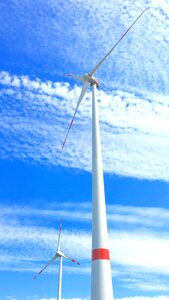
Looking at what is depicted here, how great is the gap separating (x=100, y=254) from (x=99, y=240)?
1168mm

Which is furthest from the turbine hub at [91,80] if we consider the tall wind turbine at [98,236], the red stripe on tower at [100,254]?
the red stripe on tower at [100,254]

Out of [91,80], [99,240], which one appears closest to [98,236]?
[99,240]

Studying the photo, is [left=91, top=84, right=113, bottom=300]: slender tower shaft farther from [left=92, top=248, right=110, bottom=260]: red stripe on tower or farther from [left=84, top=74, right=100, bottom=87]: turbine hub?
[left=84, top=74, right=100, bottom=87]: turbine hub

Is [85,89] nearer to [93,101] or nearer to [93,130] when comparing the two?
[93,101]

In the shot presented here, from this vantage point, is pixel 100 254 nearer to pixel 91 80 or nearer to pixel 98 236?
pixel 98 236

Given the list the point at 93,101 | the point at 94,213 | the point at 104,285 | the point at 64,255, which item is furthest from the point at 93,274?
the point at 64,255

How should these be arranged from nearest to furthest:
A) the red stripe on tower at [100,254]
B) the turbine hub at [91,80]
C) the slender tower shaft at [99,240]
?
the slender tower shaft at [99,240]
the red stripe on tower at [100,254]
the turbine hub at [91,80]

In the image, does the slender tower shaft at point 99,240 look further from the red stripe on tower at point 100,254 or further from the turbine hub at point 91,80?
the turbine hub at point 91,80

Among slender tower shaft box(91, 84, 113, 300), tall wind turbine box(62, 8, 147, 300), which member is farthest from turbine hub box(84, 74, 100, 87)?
slender tower shaft box(91, 84, 113, 300)

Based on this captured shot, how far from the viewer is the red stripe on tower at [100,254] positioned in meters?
28.8

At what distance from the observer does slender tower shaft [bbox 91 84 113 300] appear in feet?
91.0

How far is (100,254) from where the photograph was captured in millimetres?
28828

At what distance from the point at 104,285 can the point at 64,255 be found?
73.0m

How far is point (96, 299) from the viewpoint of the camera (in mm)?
27453
